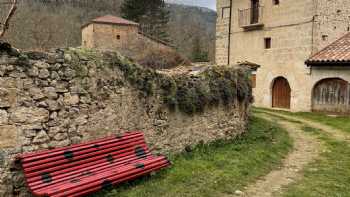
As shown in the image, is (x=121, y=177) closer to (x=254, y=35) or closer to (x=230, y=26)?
(x=254, y=35)

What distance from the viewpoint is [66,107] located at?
16.4ft

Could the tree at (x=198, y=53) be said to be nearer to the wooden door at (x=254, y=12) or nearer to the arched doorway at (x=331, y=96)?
the wooden door at (x=254, y=12)

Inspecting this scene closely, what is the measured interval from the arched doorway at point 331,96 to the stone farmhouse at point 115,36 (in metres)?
14.6

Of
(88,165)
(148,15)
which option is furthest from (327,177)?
(148,15)

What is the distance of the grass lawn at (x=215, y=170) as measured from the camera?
16.5 feet

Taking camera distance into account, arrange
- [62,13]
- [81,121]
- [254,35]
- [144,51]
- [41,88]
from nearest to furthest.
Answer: [41,88] < [81,121] < [254,35] < [144,51] < [62,13]

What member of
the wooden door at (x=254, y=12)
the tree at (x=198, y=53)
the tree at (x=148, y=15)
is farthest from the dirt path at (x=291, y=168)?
the tree at (x=148, y=15)

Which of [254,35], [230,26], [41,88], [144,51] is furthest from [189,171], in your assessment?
[144,51]

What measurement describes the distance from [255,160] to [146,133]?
2365 millimetres

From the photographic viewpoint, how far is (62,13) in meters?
31.7

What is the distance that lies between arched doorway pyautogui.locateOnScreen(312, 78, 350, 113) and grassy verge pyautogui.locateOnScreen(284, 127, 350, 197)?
700cm

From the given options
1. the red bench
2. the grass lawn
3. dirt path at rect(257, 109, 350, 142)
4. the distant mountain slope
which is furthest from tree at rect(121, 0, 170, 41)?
the red bench

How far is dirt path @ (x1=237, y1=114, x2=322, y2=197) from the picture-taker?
17.4 ft

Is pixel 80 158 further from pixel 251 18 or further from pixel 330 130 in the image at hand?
pixel 251 18
